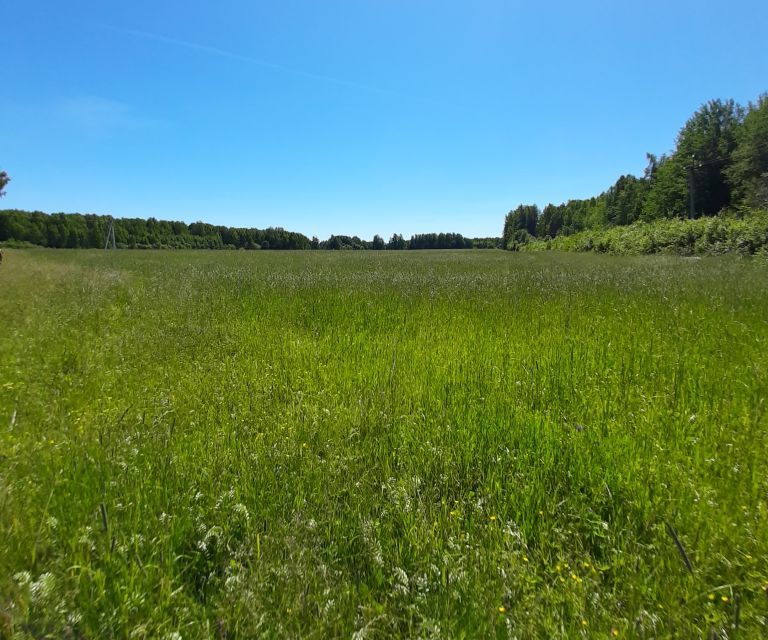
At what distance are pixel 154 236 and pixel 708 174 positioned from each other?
113 m

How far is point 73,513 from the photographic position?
208 centimetres

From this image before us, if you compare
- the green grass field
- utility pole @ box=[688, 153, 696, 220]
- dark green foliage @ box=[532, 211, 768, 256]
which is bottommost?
the green grass field

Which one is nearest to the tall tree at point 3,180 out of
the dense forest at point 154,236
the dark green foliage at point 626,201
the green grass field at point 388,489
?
the dense forest at point 154,236

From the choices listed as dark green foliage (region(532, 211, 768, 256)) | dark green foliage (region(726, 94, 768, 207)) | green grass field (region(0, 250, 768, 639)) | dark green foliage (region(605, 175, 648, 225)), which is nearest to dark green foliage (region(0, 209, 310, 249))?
dark green foliage (region(605, 175, 648, 225))

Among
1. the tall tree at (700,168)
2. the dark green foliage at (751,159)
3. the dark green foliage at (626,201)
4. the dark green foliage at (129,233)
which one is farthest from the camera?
the dark green foliage at (129,233)

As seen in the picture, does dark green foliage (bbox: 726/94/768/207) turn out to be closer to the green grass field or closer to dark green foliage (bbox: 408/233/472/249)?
the green grass field

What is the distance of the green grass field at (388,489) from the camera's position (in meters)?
1.62

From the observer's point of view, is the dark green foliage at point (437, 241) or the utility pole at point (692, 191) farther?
the dark green foliage at point (437, 241)

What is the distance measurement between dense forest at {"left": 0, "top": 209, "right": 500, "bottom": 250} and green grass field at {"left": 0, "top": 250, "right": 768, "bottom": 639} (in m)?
89.3

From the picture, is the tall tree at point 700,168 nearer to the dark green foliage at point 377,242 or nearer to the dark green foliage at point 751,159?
the dark green foliage at point 751,159

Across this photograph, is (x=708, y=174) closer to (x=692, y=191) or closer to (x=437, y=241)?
(x=692, y=191)

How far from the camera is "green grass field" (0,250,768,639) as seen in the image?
1.62m

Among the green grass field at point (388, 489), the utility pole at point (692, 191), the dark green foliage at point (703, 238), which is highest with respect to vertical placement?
the utility pole at point (692, 191)

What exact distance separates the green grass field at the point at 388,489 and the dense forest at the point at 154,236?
293ft
